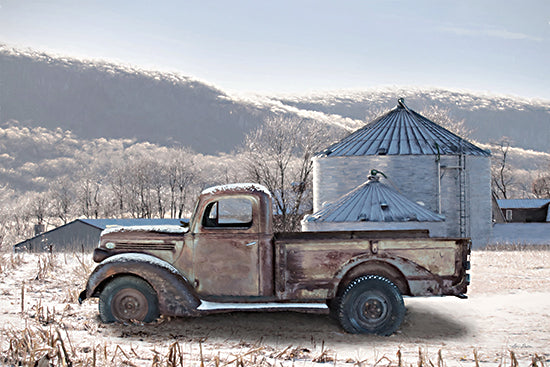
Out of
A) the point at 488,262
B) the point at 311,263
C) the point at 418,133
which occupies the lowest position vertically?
the point at 488,262

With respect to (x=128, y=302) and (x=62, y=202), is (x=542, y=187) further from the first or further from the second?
(x=128, y=302)

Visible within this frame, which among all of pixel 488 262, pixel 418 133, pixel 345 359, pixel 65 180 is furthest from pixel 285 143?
pixel 345 359

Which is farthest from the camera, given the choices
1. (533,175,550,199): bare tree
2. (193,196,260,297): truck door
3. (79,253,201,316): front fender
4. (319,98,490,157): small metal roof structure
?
(533,175,550,199): bare tree

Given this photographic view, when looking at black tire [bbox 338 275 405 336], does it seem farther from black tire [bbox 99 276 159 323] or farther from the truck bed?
black tire [bbox 99 276 159 323]

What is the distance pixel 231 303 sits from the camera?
830 cm

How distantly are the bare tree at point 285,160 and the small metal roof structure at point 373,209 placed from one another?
22000 millimetres

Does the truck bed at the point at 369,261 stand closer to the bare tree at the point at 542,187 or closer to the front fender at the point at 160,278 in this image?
the front fender at the point at 160,278

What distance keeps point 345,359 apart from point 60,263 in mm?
10189

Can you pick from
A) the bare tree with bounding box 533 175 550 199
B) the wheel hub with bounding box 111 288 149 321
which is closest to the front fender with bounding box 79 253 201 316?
the wheel hub with bounding box 111 288 149 321

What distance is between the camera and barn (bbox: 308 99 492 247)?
98.9 ft

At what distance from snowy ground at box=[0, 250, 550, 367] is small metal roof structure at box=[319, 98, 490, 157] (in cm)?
1960

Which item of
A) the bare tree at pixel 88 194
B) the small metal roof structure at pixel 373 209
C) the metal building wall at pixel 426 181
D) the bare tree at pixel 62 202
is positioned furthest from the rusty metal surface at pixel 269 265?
the bare tree at pixel 62 202

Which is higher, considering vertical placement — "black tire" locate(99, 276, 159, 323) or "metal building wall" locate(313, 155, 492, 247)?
"metal building wall" locate(313, 155, 492, 247)

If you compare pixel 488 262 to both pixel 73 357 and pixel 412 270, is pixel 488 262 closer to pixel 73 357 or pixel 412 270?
pixel 412 270
